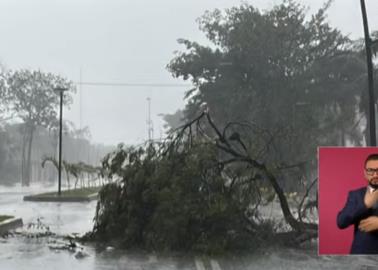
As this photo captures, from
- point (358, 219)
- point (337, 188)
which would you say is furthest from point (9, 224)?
point (358, 219)

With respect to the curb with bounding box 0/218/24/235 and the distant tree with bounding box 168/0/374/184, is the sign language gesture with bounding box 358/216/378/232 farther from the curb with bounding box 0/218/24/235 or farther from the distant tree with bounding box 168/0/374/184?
the distant tree with bounding box 168/0/374/184

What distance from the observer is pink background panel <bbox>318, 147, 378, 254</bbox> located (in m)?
7.53

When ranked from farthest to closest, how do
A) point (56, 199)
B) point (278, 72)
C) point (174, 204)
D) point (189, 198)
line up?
point (278, 72)
point (56, 199)
point (189, 198)
point (174, 204)

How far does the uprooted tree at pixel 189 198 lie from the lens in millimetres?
10727

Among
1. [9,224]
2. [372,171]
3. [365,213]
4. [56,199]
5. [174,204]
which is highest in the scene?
[372,171]

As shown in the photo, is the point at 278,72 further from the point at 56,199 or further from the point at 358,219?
the point at 358,219

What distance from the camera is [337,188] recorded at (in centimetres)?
759

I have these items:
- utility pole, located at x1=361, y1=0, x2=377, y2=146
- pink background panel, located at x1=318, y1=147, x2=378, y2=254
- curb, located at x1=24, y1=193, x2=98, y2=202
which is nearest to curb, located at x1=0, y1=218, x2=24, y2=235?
pink background panel, located at x1=318, y1=147, x2=378, y2=254

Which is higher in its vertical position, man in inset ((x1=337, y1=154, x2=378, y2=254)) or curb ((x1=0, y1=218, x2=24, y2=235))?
man in inset ((x1=337, y1=154, x2=378, y2=254))

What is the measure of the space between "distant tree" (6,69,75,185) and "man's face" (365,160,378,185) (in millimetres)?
54208

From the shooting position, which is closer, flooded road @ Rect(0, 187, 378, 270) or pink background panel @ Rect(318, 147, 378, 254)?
pink background panel @ Rect(318, 147, 378, 254)

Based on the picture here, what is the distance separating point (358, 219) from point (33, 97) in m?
55.1

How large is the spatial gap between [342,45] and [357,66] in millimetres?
3190

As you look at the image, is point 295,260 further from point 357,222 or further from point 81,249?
point 81,249
